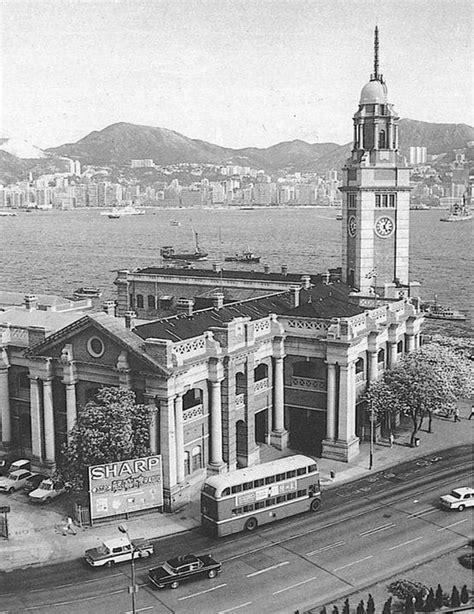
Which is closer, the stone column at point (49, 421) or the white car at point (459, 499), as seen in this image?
the white car at point (459, 499)

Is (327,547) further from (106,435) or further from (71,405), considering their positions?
(71,405)

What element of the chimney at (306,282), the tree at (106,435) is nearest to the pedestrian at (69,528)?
the tree at (106,435)

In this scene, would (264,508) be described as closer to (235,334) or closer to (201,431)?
(201,431)

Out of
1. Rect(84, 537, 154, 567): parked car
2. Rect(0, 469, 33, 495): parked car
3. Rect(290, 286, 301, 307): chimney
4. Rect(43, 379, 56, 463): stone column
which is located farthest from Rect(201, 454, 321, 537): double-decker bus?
Rect(290, 286, 301, 307): chimney

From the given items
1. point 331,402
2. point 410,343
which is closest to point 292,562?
point 331,402

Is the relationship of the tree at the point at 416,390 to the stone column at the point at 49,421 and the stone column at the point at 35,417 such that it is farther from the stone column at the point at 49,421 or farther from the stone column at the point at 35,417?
the stone column at the point at 35,417

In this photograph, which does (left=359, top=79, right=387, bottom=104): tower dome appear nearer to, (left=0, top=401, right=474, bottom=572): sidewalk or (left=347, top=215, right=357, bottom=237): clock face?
(left=347, top=215, right=357, bottom=237): clock face
